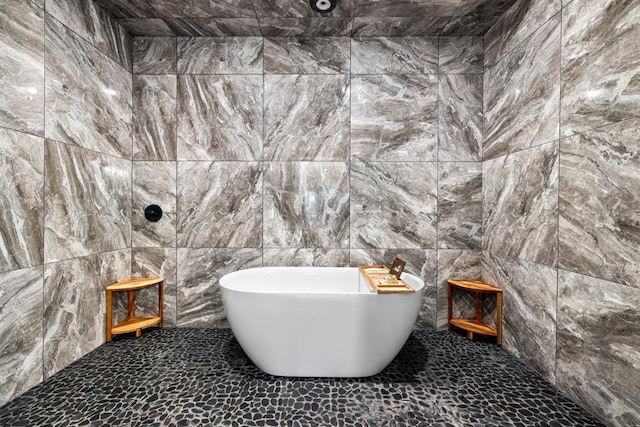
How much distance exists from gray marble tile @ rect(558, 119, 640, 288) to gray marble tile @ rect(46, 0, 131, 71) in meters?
3.33

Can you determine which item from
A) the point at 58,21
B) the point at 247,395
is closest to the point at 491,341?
the point at 247,395

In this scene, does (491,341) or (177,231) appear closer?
(491,341)

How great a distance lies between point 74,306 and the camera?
1797 millimetres

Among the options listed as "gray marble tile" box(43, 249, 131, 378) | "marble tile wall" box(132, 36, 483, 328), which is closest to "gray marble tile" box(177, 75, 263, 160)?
"marble tile wall" box(132, 36, 483, 328)

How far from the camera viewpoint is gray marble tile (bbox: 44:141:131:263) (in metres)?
1.66

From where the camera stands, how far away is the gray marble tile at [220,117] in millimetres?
2324

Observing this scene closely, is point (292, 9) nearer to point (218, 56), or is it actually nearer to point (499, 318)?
point (218, 56)

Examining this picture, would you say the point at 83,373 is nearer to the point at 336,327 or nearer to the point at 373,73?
the point at 336,327

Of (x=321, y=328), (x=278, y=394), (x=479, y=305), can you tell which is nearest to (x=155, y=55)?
(x=321, y=328)

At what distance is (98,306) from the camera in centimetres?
199

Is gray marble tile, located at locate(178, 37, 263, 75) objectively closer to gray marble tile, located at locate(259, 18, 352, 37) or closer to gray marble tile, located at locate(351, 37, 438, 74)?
gray marble tile, located at locate(259, 18, 352, 37)

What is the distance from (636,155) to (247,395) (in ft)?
7.60

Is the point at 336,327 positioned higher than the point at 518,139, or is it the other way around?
the point at 518,139

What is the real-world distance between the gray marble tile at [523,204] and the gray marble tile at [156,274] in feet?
9.19
